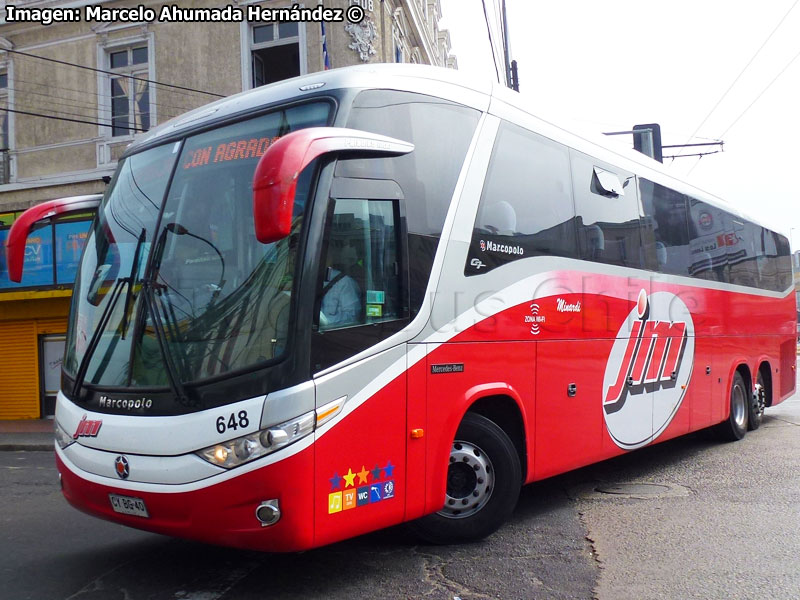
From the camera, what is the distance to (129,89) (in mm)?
18141

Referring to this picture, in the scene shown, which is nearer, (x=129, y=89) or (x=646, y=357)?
(x=646, y=357)

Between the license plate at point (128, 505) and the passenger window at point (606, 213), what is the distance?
4448 mm

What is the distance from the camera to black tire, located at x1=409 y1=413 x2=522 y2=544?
5859 millimetres

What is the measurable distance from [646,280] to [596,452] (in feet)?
7.13

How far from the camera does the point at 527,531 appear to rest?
642 centimetres

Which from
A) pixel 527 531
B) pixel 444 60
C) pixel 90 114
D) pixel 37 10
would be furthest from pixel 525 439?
pixel 444 60

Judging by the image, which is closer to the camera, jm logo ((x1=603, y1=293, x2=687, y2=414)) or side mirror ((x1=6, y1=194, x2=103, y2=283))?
side mirror ((x1=6, y1=194, x2=103, y2=283))

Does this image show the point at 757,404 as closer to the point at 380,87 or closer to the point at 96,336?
the point at 380,87

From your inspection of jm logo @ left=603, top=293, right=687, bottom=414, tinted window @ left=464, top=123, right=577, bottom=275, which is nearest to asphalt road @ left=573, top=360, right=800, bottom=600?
jm logo @ left=603, top=293, right=687, bottom=414

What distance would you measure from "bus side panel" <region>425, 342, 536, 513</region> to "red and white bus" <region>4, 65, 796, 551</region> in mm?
18

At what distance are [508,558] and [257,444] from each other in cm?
211

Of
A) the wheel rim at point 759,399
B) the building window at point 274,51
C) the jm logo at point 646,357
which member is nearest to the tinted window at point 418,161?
the jm logo at point 646,357

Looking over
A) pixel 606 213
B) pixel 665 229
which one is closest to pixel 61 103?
pixel 665 229

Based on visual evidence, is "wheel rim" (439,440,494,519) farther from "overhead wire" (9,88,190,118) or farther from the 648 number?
"overhead wire" (9,88,190,118)
